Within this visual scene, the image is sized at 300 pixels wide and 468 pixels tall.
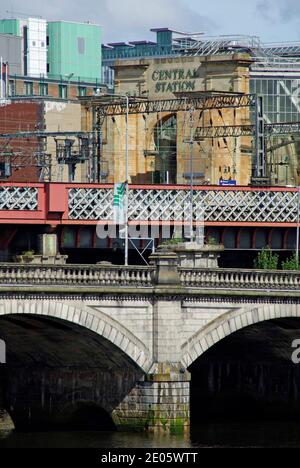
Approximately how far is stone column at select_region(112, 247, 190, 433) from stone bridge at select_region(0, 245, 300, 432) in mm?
46

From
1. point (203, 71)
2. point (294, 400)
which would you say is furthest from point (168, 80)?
point (294, 400)

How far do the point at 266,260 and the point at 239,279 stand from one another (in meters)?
26.3

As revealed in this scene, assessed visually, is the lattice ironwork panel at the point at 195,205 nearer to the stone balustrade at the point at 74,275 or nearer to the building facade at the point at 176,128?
the building facade at the point at 176,128

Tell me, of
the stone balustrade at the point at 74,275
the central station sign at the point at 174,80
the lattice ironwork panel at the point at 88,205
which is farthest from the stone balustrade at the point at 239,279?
the central station sign at the point at 174,80

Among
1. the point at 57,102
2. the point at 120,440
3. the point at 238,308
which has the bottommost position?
the point at 120,440

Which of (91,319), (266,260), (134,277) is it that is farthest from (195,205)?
(91,319)

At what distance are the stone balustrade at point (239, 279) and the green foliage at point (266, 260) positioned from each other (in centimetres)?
2201

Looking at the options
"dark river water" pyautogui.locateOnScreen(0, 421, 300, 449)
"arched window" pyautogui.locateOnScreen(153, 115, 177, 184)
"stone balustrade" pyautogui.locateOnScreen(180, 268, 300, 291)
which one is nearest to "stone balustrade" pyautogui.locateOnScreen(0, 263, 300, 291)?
"stone balustrade" pyautogui.locateOnScreen(180, 268, 300, 291)

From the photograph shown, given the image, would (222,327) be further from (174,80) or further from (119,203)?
(174,80)

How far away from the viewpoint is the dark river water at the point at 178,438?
90.9 m

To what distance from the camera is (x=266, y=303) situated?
95.2m

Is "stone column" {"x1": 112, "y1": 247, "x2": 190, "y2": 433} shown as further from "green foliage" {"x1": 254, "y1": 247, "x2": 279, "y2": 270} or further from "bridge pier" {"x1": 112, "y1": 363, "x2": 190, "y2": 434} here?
"green foliage" {"x1": 254, "y1": 247, "x2": 279, "y2": 270}
